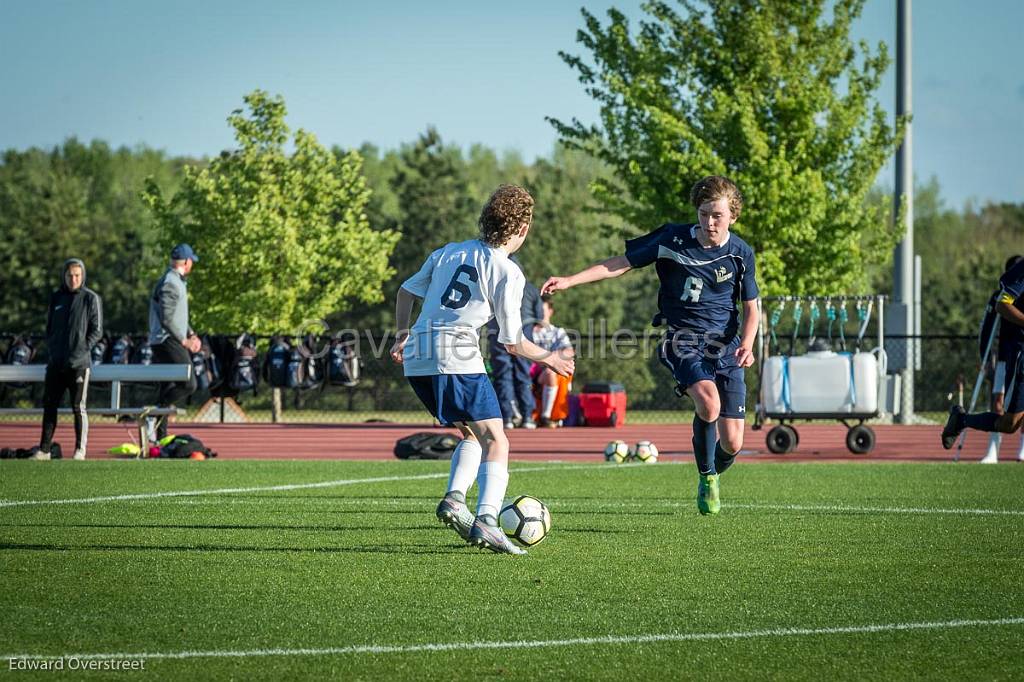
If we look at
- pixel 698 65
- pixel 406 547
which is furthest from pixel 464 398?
pixel 698 65

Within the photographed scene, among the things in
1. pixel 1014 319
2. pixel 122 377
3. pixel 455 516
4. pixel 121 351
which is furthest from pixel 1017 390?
pixel 121 351

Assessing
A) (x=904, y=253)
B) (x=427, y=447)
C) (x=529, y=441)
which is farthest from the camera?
(x=904, y=253)

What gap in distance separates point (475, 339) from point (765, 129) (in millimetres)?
20971

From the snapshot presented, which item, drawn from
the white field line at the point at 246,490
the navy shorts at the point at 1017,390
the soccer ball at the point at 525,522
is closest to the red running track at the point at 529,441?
the white field line at the point at 246,490

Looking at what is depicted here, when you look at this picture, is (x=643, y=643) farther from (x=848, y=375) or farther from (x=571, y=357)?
(x=848, y=375)

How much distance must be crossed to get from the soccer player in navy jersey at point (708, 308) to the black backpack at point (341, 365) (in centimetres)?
1455

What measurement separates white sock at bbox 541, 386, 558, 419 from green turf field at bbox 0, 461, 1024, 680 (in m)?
11.4

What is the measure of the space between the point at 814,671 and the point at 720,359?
4812 mm

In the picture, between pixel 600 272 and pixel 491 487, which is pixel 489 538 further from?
pixel 600 272

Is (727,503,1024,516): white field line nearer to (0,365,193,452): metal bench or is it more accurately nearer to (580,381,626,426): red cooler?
(0,365,193,452): metal bench

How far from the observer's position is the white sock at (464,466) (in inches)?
280

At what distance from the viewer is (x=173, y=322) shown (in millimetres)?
15031

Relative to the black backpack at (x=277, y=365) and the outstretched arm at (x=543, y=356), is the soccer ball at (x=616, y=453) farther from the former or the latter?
the black backpack at (x=277, y=365)

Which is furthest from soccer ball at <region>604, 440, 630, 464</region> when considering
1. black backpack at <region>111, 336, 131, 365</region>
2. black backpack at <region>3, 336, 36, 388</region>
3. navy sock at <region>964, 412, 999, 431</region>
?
black backpack at <region>3, 336, 36, 388</region>
